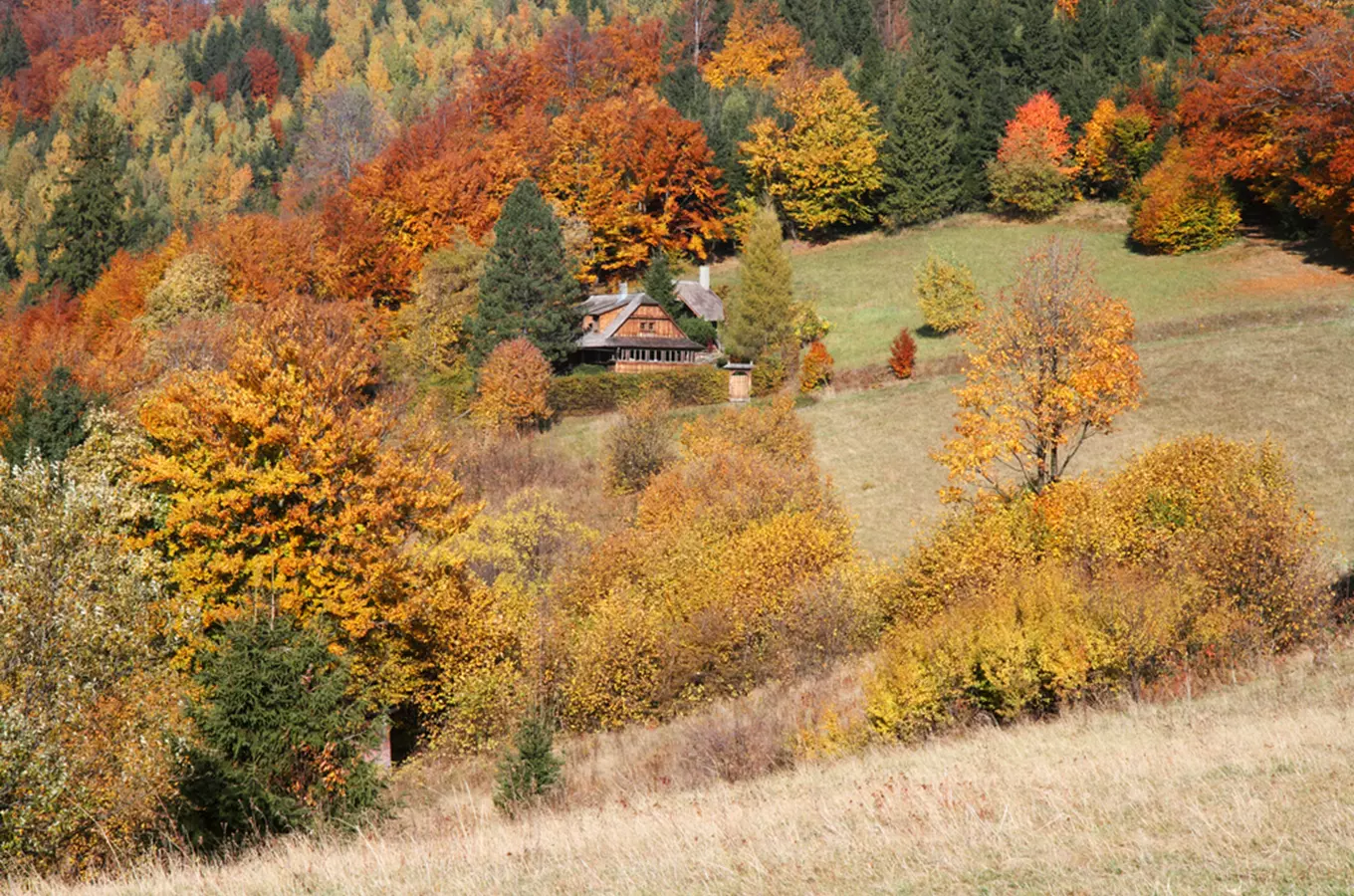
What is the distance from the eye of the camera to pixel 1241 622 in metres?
24.9

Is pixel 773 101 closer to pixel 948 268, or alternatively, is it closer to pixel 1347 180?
pixel 948 268

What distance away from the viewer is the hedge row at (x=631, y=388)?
2426 inches

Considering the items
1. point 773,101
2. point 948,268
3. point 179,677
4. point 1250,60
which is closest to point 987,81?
point 773,101

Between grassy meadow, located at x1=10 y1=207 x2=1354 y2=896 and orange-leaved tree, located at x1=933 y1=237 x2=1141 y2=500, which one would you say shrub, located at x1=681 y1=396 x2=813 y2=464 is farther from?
orange-leaved tree, located at x1=933 y1=237 x2=1141 y2=500

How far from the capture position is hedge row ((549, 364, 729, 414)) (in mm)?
61625

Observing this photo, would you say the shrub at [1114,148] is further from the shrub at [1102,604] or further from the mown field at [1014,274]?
the shrub at [1102,604]

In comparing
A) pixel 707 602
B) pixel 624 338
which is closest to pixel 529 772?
pixel 707 602

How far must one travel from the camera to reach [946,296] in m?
64.2

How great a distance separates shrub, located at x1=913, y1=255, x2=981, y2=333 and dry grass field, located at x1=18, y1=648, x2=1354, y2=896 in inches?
1875

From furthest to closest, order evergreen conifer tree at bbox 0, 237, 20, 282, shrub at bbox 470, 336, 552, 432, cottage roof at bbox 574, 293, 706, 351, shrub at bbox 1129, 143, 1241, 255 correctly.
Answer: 1. evergreen conifer tree at bbox 0, 237, 20, 282
2. shrub at bbox 1129, 143, 1241, 255
3. cottage roof at bbox 574, 293, 706, 351
4. shrub at bbox 470, 336, 552, 432

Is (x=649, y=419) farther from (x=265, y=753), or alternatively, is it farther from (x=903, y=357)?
(x=265, y=753)

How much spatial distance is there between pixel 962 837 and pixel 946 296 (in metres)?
55.8

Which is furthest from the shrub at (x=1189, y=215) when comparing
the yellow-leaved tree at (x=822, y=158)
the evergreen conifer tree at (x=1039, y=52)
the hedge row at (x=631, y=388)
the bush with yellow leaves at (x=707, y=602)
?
the bush with yellow leaves at (x=707, y=602)

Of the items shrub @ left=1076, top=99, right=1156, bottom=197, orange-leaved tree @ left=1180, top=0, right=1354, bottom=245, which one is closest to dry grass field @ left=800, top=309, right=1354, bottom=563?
orange-leaved tree @ left=1180, top=0, right=1354, bottom=245
